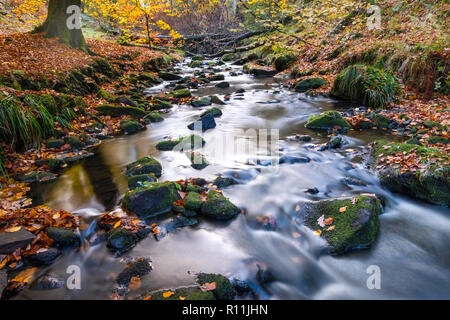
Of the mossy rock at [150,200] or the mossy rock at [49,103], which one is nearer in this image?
the mossy rock at [150,200]

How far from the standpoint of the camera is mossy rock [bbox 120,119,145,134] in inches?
317

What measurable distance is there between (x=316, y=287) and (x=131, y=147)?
5.61m

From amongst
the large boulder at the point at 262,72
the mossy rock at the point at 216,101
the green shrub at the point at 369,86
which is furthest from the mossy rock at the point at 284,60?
the mossy rock at the point at 216,101

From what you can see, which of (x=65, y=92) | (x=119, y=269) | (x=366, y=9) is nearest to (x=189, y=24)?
(x=366, y=9)

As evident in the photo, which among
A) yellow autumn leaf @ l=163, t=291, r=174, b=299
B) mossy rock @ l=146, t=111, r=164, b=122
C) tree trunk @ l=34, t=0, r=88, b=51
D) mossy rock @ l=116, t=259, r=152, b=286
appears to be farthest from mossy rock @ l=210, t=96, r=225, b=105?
yellow autumn leaf @ l=163, t=291, r=174, b=299

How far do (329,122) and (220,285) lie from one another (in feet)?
20.4

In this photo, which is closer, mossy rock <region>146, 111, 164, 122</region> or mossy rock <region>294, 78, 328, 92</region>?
mossy rock <region>146, 111, 164, 122</region>

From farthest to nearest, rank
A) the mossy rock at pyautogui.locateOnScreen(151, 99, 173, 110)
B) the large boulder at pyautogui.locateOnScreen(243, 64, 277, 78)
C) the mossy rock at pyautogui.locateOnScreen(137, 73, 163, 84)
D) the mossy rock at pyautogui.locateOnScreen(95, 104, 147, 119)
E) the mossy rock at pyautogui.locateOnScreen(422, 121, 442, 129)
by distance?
the large boulder at pyautogui.locateOnScreen(243, 64, 277, 78) → the mossy rock at pyautogui.locateOnScreen(137, 73, 163, 84) → the mossy rock at pyautogui.locateOnScreen(151, 99, 173, 110) → the mossy rock at pyautogui.locateOnScreen(95, 104, 147, 119) → the mossy rock at pyautogui.locateOnScreen(422, 121, 442, 129)

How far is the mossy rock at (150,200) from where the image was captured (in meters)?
4.15

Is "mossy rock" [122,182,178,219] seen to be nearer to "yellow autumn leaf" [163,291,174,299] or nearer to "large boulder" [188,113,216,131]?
"yellow autumn leaf" [163,291,174,299]

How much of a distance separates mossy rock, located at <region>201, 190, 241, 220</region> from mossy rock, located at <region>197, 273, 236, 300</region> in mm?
1208

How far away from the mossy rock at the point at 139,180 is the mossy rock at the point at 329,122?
5.13m

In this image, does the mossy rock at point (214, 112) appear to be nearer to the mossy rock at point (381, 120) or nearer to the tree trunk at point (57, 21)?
the mossy rock at point (381, 120)

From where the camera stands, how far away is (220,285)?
9.44ft
